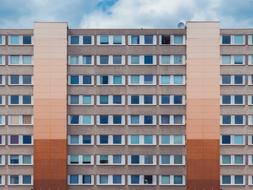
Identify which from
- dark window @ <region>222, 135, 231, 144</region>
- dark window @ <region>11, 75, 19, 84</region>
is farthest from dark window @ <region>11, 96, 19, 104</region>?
dark window @ <region>222, 135, 231, 144</region>

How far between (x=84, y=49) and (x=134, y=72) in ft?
29.0

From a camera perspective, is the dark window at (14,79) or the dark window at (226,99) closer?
the dark window at (226,99)

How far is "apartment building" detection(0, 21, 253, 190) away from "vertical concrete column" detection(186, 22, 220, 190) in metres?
Result: 0.16

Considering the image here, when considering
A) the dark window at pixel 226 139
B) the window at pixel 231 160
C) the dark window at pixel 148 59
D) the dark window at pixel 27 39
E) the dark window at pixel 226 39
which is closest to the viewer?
the window at pixel 231 160

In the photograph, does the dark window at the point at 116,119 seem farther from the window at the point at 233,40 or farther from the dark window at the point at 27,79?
the window at the point at 233,40

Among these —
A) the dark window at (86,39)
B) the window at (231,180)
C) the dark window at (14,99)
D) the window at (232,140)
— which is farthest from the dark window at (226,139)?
the dark window at (14,99)

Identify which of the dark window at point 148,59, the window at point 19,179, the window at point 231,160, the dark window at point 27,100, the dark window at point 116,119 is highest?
the dark window at point 148,59

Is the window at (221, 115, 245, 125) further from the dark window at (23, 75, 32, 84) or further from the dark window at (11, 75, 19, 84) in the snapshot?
the dark window at (11, 75, 19, 84)

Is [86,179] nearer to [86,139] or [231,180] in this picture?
[86,139]

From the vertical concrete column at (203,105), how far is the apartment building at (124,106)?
16cm

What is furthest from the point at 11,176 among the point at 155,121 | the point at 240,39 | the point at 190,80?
the point at 240,39

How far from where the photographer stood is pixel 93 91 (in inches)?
4254

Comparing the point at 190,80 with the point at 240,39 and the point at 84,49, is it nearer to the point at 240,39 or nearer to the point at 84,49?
the point at 240,39

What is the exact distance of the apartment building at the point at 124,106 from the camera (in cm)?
10588
